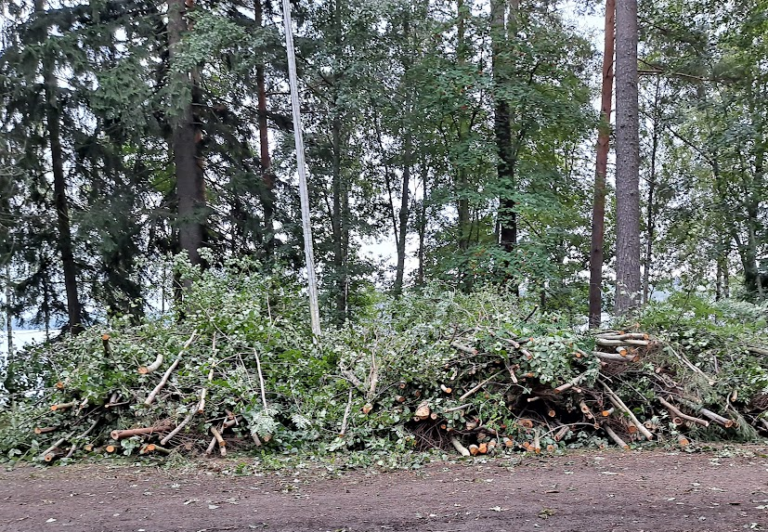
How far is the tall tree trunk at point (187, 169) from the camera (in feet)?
35.9

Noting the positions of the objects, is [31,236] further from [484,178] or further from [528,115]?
[528,115]

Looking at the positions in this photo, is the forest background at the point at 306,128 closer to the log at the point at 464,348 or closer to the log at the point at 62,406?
the log at the point at 464,348

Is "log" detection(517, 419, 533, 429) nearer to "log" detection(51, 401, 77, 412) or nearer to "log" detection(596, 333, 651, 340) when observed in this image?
"log" detection(596, 333, 651, 340)

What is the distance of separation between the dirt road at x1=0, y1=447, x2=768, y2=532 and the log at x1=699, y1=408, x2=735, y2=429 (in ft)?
1.10

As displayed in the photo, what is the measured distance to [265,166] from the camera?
1423 cm

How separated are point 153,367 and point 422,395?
289 centimetres

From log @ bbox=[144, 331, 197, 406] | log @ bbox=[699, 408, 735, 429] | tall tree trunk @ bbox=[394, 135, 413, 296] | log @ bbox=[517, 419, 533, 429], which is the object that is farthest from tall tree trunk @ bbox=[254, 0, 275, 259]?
log @ bbox=[699, 408, 735, 429]

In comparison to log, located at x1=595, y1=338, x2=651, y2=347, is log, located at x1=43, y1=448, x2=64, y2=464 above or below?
below

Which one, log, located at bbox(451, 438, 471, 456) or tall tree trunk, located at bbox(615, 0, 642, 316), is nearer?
log, located at bbox(451, 438, 471, 456)

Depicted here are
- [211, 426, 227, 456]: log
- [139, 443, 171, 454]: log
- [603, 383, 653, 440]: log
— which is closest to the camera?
[139, 443, 171, 454]: log

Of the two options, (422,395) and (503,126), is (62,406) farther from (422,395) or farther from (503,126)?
(503,126)

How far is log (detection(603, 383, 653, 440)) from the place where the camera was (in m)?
5.60

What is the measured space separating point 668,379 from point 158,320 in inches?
238

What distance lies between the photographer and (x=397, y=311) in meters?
8.23
